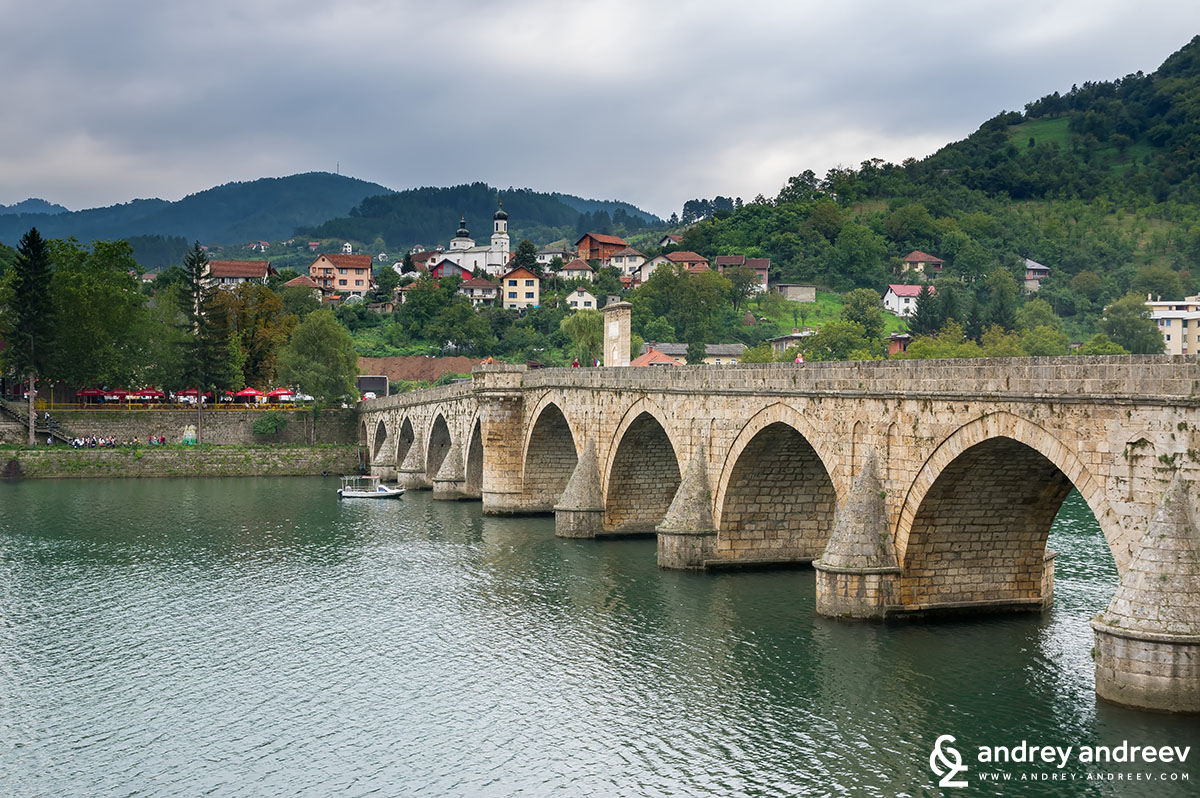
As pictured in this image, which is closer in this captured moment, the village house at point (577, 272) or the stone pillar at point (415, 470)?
the stone pillar at point (415, 470)

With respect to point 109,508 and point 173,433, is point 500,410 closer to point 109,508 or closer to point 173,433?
point 109,508

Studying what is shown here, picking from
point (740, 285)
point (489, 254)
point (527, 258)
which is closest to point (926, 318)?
point (740, 285)

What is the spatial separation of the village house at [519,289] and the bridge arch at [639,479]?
361 ft

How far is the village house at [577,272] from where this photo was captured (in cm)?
16438

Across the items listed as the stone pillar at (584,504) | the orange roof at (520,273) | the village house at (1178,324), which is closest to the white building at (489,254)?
the orange roof at (520,273)

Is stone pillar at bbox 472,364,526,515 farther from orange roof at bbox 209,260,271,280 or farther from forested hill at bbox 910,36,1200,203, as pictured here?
forested hill at bbox 910,36,1200,203

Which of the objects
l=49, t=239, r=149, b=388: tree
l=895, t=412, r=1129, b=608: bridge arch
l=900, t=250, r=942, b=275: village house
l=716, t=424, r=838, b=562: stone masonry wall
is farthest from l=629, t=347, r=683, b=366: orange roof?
l=895, t=412, r=1129, b=608: bridge arch

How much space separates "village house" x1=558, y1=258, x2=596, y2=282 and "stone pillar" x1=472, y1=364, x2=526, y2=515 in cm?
11062

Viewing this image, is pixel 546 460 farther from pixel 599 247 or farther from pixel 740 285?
pixel 599 247

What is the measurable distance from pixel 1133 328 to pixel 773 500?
74.5 metres

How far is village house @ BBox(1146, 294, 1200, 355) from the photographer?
97125mm

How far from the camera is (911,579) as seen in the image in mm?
26422

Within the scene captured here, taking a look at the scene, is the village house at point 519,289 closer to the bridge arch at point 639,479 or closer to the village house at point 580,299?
the village house at point 580,299

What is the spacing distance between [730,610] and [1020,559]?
750 cm
